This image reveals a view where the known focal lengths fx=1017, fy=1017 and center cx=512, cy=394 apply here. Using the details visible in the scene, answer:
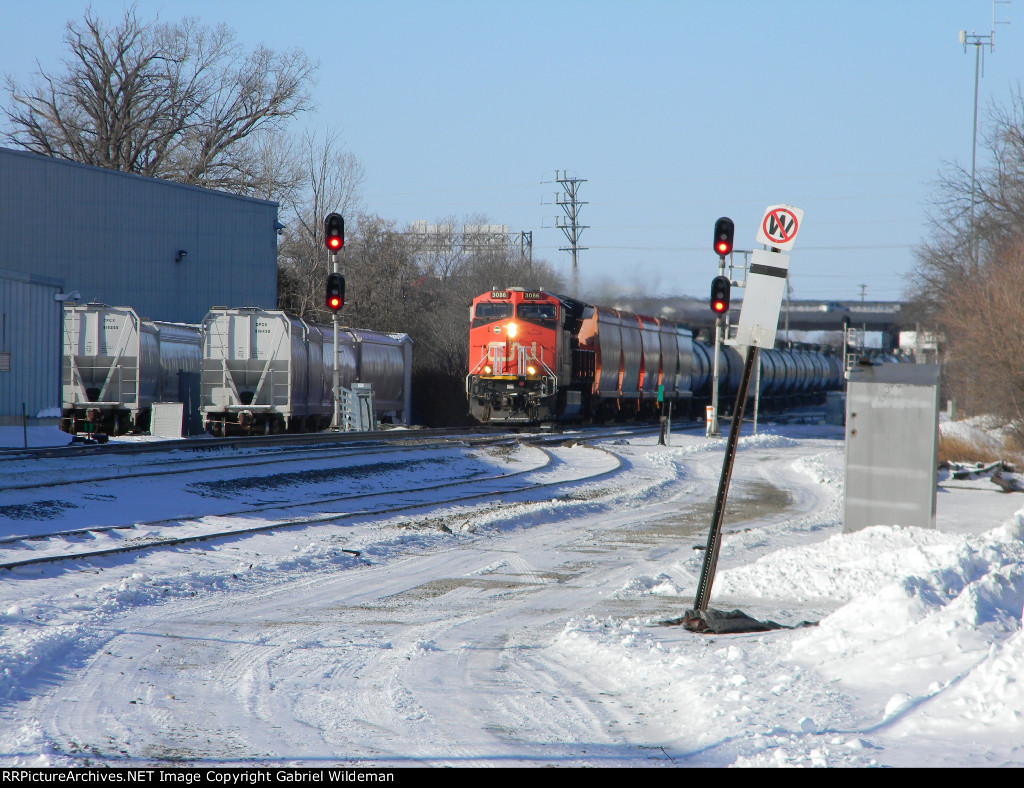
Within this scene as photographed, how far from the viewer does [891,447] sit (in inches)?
440

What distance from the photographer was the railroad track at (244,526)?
392 inches

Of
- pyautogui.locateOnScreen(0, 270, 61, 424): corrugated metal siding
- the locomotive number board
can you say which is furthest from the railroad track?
pyautogui.locateOnScreen(0, 270, 61, 424): corrugated metal siding

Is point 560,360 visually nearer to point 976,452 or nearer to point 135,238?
point 976,452

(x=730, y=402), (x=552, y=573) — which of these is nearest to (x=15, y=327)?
(x=552, y=573)

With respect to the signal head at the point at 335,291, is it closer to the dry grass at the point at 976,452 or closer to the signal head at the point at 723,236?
the signal head at the point at 723,236

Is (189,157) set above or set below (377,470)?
above

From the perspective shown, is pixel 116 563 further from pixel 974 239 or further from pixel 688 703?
pixel 974 239

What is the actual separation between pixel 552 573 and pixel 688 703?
15.9 feet

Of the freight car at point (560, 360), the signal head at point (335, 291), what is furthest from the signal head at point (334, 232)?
the freight car at point (560, 360)

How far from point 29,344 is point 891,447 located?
23.3m

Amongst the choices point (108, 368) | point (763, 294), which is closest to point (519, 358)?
point (108, 368)

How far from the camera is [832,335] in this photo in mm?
148375

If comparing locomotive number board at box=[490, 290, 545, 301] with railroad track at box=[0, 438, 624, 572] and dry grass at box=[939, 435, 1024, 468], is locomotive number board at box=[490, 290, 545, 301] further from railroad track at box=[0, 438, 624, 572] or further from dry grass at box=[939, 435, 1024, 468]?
railroad track at box=[0, 438, 624, 572]

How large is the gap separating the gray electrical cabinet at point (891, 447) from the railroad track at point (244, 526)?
606 centimetres
